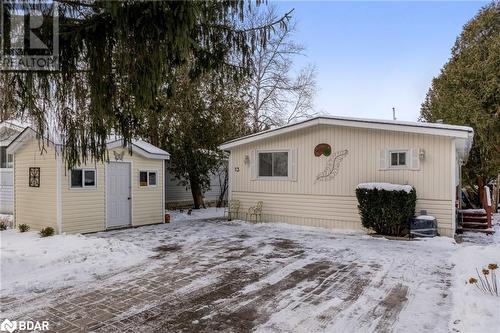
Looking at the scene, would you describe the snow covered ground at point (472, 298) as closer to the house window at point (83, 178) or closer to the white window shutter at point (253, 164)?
the white window shutter at point (253, 164)

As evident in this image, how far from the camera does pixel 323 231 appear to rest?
9.61m

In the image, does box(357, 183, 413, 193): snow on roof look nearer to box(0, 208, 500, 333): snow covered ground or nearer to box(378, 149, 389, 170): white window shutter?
box(378, 149, 389, 170): white window shutter

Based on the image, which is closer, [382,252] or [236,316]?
[236,316]

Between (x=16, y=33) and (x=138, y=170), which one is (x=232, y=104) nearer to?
(x=138, y=170)

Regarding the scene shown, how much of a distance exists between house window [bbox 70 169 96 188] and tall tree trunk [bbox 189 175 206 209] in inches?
209

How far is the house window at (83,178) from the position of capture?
8.92 m

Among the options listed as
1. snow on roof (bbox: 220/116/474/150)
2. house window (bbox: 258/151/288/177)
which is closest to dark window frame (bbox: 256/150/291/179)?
house window (bbox: 258/151/288/177)

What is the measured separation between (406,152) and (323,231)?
9.82 ft

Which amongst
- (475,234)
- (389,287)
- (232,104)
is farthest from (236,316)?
(232,104)

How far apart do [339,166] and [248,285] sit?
18.5 feet

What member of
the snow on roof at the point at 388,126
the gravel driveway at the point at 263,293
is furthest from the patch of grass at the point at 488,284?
the snow on roof at the point at 388,126

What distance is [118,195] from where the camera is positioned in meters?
9.95

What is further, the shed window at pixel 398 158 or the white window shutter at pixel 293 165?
the white window shutter at pixel 293 165

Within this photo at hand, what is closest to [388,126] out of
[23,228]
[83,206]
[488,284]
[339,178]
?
[339,178]
